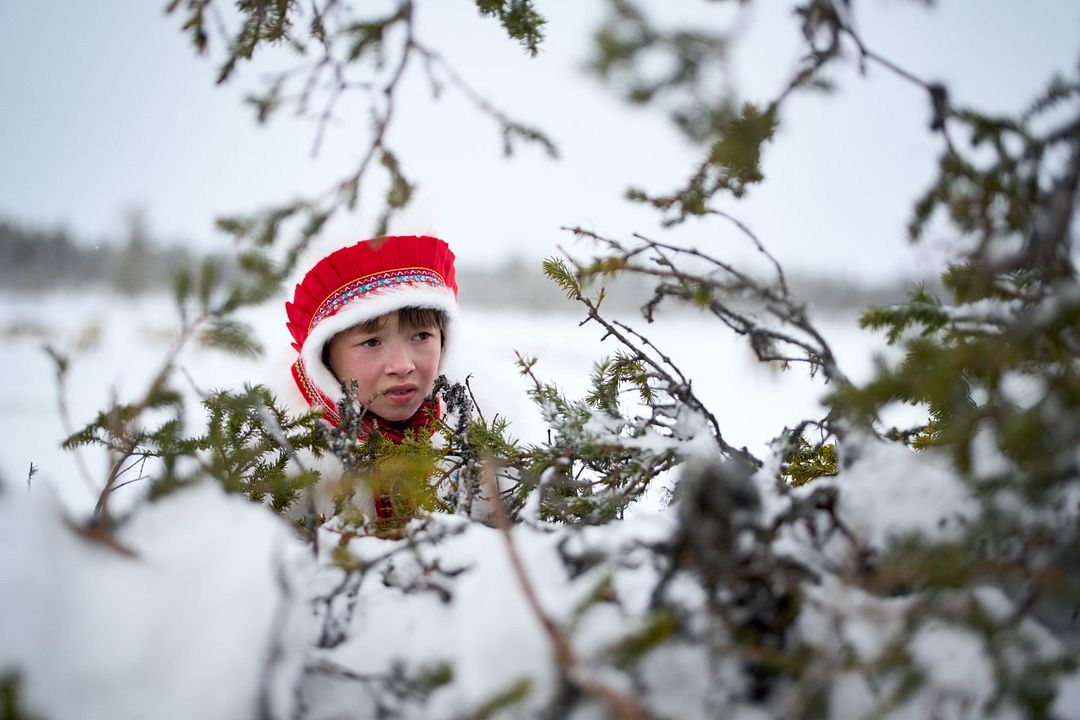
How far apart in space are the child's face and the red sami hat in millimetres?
71

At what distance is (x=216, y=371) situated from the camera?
41.1 ft

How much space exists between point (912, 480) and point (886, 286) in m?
37.2

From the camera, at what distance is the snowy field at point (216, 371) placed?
1741mm

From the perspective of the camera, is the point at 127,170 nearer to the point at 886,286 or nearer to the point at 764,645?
the point at 886,286

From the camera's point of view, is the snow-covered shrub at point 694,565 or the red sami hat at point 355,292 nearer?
the snow-covered shrub at point 694,565

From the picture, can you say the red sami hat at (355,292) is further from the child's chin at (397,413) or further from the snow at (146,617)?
the snow at (146,617)

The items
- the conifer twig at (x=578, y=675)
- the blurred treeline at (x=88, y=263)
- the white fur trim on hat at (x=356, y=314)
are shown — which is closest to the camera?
the conifer twig at (x=578, y=675)

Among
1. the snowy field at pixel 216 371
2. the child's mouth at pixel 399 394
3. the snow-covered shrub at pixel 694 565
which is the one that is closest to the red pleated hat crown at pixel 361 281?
the snowy field at pixel 216 371

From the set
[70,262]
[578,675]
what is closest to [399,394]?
[578,675]

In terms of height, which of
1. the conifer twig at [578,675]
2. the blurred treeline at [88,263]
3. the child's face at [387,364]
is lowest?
the conifer twig at [578,675]

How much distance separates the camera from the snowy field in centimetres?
174

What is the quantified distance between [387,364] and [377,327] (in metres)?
0.19

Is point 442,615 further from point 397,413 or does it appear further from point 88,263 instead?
point 88,263

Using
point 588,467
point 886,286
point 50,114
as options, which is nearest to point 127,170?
point 50,114
